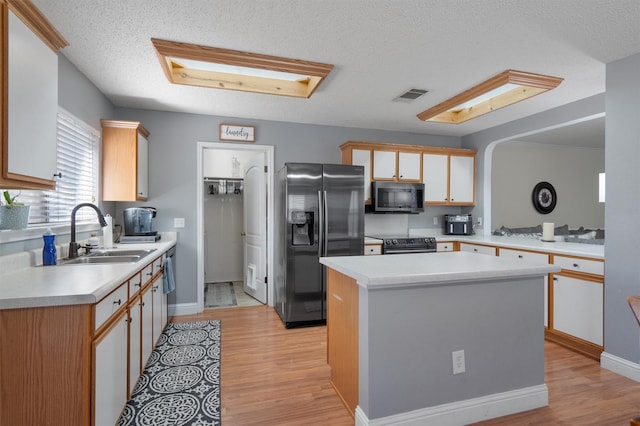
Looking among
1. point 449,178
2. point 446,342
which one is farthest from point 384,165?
point 446,342

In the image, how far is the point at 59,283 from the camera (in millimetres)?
1521

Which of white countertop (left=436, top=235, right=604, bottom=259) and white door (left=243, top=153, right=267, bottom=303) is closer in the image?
white countertop (left=436, top=235, right=604, bottom=259)

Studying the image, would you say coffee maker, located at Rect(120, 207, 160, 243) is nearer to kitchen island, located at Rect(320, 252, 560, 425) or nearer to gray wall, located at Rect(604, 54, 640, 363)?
kitchen island, located at Rect(320, 252, 560, 425)

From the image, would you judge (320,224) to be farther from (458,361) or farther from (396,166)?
(458,361)

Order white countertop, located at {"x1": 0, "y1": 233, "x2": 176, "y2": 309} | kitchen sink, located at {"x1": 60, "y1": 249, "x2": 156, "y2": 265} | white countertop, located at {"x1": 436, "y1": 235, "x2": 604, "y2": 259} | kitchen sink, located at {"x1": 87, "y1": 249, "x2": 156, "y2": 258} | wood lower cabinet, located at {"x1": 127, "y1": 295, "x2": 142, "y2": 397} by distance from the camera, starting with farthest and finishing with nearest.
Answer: white countertop, located at {"x1": 436, "y1": 235, "x2": 604, "y2": 259}, kitchen sink, located at {"x1": 87, "y1": 249, "x2": 156, "y2": 258}, kitchen sink, located at {"x1": 60, "y1": 249, "x2": 156, "y2": 265}, wood lower cabinet, located at {"x1": 127, "y1": 295, "x2": 142, "y2": 397}, white countertop, located at {"x1": 0, "y1": 233, "x2": 176, "y2": 309}

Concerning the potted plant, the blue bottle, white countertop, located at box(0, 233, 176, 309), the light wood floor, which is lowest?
the light wood floor

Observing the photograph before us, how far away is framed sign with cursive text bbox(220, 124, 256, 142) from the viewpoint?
397 cm

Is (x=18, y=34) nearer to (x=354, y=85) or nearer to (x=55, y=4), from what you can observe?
(x=55, y=4)

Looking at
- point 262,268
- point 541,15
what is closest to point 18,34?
point 541,15

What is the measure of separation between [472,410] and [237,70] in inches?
120

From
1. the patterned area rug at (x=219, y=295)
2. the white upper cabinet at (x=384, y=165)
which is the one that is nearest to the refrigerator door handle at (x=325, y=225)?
the white upper cabinet at (x=384, y=165)

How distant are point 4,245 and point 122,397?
41.2 inches

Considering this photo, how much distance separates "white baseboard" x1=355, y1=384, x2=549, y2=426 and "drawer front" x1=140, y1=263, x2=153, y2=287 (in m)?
1.63

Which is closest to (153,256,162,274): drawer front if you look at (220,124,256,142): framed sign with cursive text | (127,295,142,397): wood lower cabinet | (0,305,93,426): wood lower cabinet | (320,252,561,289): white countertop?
(127,295,142,397): wood lower cabinet
